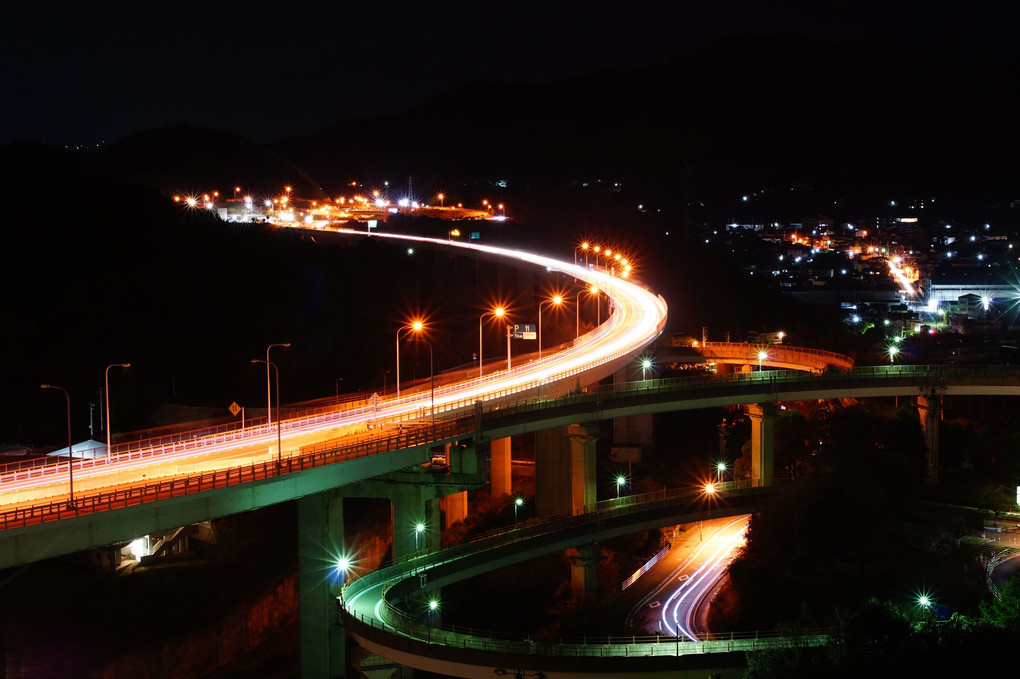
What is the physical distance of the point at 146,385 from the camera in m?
80.0

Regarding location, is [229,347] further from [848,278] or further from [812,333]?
[848,278]

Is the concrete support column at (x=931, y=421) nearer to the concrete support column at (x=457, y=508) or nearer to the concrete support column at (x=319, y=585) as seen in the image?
the concrete support column at (x=457, y=508)

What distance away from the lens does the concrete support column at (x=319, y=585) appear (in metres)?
41.1

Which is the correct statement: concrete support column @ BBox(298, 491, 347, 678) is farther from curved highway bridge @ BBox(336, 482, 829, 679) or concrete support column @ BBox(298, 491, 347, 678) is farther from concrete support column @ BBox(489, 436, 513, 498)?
concrete support column @ BBox(489, 436, 513, 498)

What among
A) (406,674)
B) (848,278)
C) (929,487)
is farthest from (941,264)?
(406,674)

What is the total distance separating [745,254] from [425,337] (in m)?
99.5

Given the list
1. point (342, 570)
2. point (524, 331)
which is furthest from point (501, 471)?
point (342, 570)

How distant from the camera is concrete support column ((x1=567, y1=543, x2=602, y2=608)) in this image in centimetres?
4750

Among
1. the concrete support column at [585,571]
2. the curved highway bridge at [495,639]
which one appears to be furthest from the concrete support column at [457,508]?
the concrete support column at [585,571]

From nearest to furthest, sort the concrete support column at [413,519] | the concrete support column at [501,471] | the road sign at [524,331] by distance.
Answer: the concrete support column at [413,519] < the concrete support column at [501,471] < the road sign at [524,331]

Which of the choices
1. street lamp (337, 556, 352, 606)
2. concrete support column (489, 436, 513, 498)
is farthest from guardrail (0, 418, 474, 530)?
concrete support column (489, 436, 513, 498)

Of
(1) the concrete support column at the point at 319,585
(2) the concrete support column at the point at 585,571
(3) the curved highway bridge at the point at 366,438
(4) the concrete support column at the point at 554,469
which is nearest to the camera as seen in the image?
(3) the curved highway bridge at the point at 366,438

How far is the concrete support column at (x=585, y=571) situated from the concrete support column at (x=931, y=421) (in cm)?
2435

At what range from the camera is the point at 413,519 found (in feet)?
147
